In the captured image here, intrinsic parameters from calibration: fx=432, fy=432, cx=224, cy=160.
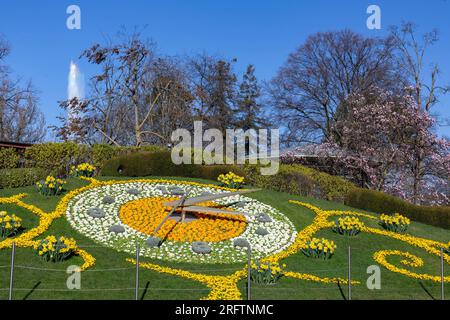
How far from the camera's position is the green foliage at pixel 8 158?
1961cm

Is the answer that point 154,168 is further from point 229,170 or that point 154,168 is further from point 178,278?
point 178,278

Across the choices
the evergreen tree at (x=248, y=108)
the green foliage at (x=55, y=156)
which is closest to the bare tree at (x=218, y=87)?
the evergreen tree at (x=248, y=108)

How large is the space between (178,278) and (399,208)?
12.3m

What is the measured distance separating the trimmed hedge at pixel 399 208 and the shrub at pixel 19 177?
576 inches

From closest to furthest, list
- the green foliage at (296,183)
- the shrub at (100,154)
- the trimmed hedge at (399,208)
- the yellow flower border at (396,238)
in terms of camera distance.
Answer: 1. the yellow flower border at (396,238)
2. the trimmed hedge at (399,208)
3. the shrub at (100,154)
4. the green foliage at (296,183)

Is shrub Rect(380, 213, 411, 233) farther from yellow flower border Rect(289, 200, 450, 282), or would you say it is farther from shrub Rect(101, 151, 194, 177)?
shrub Rect(101, 151, 194, 177)

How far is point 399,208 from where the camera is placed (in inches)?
748

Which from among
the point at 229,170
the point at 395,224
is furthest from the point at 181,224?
the point at 395,224

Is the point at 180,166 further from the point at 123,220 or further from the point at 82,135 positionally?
the point at 82,135

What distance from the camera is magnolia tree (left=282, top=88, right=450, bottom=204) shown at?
27.1m

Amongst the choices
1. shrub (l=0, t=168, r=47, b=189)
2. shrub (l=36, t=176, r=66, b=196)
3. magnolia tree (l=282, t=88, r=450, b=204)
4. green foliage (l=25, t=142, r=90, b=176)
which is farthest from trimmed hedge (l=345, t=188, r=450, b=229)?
shrub (l=0, t=168, r=47, b=189)

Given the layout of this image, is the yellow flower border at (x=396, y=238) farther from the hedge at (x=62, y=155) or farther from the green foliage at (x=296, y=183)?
the hedge at (x=62, y=155)
